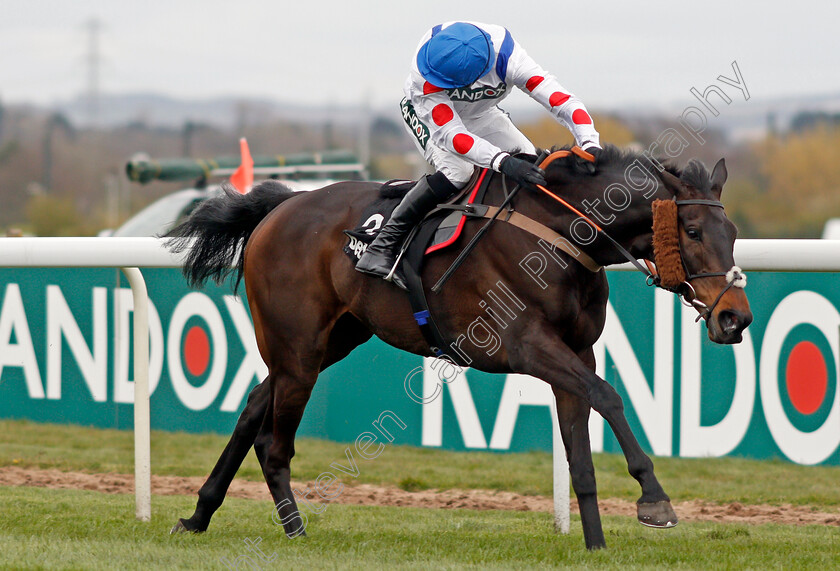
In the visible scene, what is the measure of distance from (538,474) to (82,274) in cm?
285

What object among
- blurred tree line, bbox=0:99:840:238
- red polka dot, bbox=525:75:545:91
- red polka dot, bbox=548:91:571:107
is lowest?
red polka dot, bbox=548:91:571:107

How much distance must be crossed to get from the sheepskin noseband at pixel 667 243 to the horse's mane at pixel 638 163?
0.13 meters

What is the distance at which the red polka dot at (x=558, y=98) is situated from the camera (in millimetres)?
4207

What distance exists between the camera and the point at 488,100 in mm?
4375

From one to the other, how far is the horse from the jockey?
0.49 feet

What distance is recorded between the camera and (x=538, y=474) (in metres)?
5.93

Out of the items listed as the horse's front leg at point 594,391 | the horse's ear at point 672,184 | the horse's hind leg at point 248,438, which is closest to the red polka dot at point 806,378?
the horse's front leg at point 594,391

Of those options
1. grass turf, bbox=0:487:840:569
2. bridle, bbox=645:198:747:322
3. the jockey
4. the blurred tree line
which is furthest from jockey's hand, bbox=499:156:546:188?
the blurred tree line

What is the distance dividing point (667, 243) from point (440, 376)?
2.22m

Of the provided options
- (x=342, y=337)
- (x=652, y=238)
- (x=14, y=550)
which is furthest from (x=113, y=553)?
(x=652, y=238)

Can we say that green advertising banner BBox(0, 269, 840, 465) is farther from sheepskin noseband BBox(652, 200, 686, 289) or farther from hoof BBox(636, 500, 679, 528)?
hoof BBox(636, 500, 679, 528)

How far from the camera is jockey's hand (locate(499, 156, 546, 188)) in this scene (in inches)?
159

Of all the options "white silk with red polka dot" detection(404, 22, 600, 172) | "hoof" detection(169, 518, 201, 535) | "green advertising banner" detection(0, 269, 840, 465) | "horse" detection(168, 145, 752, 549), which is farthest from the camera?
"green advertising banner" detection(0, 269, 840, 465)

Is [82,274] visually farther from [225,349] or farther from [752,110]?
[752,110]
